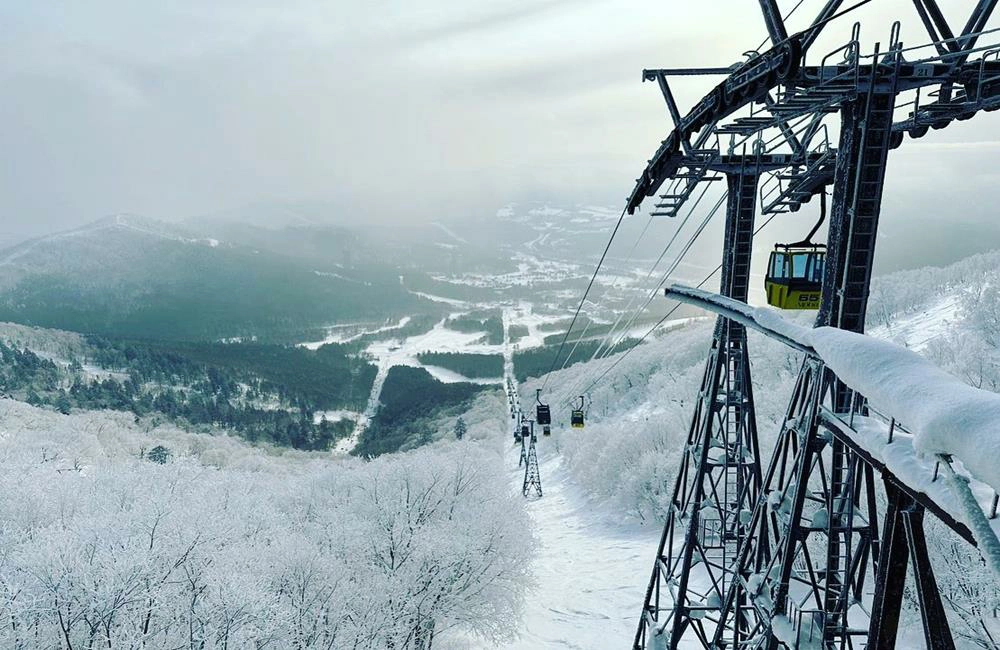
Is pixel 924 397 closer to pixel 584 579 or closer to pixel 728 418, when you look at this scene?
pixel 728 418

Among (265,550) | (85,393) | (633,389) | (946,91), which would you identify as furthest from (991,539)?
(85,393)

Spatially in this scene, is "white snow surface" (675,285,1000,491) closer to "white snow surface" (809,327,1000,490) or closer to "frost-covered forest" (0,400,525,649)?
"white snow surface" (809,327,1000,490)

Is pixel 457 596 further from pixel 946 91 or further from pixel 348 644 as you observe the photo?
pixel 946 91

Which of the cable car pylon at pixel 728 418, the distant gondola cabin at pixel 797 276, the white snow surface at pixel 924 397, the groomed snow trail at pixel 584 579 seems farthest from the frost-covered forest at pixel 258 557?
the white snow surface at pixel 924 397

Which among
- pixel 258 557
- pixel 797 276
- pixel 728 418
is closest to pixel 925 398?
pixel 797 276

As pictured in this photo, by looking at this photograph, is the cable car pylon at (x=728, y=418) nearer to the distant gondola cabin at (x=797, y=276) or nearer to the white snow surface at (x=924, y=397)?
the distant gondola cabin at (x=797, y=276)

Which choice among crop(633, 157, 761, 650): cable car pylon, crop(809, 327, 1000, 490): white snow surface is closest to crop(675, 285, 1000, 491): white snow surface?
crop(809, 327, 1000, 490): white snow surface

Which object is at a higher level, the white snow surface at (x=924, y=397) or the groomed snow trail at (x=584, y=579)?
the white snow surface at (x=924, y=397)
